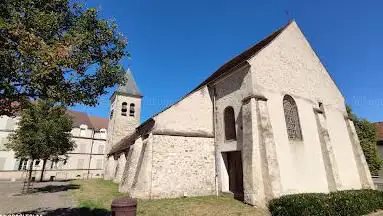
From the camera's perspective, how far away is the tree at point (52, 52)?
5910mm

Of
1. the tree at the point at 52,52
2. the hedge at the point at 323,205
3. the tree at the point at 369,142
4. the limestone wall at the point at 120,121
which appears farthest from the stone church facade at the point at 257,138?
the limestone wall at the point at 120,121

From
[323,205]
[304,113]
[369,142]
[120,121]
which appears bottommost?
[323,205]

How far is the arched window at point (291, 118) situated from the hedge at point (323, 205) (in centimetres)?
426

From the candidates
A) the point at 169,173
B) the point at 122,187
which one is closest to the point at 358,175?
the point at 169,173

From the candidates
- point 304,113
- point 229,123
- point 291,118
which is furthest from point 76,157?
point 304,113

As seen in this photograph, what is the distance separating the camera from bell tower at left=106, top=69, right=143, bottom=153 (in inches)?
1160

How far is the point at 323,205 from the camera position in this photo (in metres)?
8.68

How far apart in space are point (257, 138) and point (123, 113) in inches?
913

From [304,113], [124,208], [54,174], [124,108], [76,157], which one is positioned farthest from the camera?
[76,157]

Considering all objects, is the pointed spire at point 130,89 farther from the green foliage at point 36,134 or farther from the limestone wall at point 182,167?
the limestone wall at point 182,167

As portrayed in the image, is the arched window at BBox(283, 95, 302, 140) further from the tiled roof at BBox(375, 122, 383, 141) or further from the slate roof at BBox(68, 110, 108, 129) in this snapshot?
the slate roof at BBox(68, 110, 108, 129)

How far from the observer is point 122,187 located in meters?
14.9

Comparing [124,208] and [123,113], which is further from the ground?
[123,113]

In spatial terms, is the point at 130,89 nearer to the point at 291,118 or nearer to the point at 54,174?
the point at 54,174
